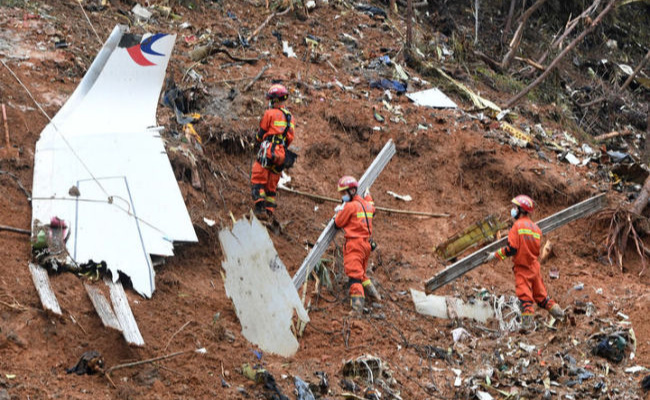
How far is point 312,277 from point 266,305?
5.11 ft

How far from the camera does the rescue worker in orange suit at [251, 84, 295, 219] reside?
8.84m

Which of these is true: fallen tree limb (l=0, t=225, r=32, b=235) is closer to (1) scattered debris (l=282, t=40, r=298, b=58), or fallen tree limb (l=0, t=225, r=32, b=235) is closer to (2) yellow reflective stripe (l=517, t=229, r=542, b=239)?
(2) yellow reflective stripe (l=517, t=229, r=542, b=239)

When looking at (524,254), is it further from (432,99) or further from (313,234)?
(432,99)

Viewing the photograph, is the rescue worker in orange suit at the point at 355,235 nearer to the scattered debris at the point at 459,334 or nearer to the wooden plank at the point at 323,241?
the wooden plank at the point at 323,241

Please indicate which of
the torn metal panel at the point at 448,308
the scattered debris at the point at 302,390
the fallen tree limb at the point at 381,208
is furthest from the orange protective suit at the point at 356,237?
the scattered debris at the point at 302,390

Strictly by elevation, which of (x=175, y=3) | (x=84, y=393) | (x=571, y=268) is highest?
(x=84, y=393)

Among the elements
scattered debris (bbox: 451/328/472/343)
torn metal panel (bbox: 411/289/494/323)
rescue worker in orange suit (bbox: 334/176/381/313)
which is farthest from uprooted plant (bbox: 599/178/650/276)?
rescue worker in orange suit (bbox: 334/176/381/313)

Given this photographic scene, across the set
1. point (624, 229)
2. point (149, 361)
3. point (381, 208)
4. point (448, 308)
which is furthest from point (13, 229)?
point (624, 229)

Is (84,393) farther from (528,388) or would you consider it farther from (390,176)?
(390,176)

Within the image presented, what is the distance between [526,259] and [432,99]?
15.8 ft

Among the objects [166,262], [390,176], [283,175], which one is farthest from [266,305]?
[390,176]

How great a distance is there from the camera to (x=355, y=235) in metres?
8.22

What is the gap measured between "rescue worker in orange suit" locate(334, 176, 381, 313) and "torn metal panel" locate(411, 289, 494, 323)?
26.6 inches

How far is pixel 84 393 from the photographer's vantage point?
5316mm
